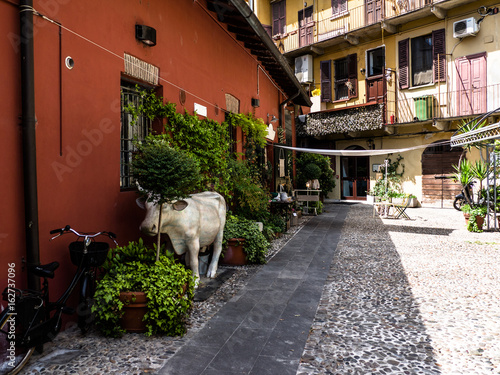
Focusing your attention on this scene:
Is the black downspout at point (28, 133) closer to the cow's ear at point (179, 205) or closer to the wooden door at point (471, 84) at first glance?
the cow's ear at point (179, 205)

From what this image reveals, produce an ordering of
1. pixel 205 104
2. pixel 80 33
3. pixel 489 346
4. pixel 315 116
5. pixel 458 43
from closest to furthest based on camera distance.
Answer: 1. pixel 489 346
2. pixel 80 33
3. pixel 205 104
4. pixel 458 43
5. pixel 315 116

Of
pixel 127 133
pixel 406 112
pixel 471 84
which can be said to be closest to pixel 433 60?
pixel 471 84

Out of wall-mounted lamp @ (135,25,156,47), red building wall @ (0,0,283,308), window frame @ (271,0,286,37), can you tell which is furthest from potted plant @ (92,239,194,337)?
window frame @ (271,0,286,37)

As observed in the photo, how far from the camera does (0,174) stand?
263cm

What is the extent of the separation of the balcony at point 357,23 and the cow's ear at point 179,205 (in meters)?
14.5

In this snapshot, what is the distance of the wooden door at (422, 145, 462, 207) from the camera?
48.9ft

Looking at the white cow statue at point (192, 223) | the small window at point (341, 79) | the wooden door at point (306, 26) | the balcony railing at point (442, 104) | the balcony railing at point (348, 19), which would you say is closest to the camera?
the white cow statue at point (192, 223)

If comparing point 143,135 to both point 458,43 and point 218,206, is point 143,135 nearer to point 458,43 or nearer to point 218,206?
point 218,206

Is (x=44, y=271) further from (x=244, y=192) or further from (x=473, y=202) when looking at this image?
(x=473, y=202)

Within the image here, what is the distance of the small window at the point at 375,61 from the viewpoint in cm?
1636

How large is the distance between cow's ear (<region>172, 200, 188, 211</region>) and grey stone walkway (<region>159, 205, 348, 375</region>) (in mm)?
1131

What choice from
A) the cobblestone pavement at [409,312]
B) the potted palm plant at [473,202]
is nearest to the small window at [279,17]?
the potted palm plant at [473,202]

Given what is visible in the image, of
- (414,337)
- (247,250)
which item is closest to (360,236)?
(247,250)

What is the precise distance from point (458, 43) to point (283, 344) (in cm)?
1521
